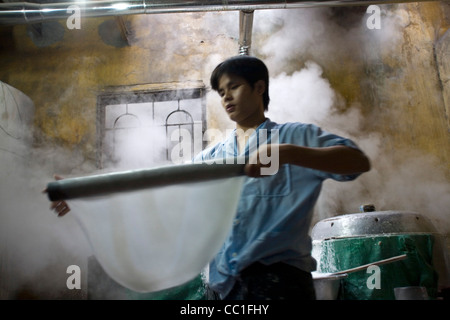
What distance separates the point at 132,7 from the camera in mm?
3346

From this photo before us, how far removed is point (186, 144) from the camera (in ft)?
13.1

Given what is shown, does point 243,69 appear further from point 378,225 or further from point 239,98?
point 378,225

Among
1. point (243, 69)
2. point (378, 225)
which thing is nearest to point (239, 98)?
point (243, 69)

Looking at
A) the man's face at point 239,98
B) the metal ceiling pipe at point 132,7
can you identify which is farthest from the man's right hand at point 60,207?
the metal ceiling pipe at point 132,7

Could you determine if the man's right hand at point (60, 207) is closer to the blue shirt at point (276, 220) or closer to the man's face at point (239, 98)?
the blue shirt at point (276, 220)

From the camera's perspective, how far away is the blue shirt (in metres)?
1.05

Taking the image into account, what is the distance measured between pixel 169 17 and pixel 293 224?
3938 millimetres

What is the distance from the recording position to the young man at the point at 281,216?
103 cm

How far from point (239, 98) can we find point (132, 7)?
2561 mm

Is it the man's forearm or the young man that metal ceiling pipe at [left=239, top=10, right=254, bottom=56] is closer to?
A: the young man

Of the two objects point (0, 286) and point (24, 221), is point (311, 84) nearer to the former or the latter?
point (24, 221)

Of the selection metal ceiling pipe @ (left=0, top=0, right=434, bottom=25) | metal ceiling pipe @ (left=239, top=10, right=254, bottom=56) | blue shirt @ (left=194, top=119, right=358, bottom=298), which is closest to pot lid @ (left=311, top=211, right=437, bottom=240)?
blue shirt @ (left=194, top=119, right=358, bottom=298)

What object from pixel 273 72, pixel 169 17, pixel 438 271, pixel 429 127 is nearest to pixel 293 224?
pixel 438 271

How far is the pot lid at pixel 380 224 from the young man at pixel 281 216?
170 centimetres
